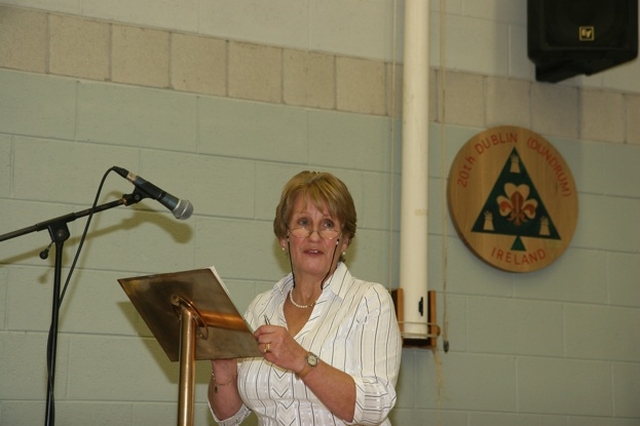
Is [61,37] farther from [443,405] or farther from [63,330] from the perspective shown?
[443,405]

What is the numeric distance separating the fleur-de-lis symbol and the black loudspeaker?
556 mm

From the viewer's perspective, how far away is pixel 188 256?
385 centimetres

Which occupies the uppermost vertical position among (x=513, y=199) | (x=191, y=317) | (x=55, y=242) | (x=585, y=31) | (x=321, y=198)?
(x=585, y=31)

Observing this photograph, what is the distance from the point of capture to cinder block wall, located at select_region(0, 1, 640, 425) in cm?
365

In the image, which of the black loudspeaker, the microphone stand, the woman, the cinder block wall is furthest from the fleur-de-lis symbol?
the microphone stand

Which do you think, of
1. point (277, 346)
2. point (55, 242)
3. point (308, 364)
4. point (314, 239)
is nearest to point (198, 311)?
point (277, 346)

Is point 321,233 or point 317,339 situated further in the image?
point 321,233

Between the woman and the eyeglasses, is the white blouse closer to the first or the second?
the woman

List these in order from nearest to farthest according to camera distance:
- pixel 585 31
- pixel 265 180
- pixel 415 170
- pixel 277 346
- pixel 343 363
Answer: pixel 277 346
pixel 343 363
pixel 265 180
pixel 415 170
pixel 585 31

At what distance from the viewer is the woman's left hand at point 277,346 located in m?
2.35

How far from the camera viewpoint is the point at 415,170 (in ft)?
13.6

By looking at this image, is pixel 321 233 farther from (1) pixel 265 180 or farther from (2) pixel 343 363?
(1) pixel 265 180

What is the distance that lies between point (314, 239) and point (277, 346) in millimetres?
511

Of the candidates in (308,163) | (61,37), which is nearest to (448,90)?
(308,163)
